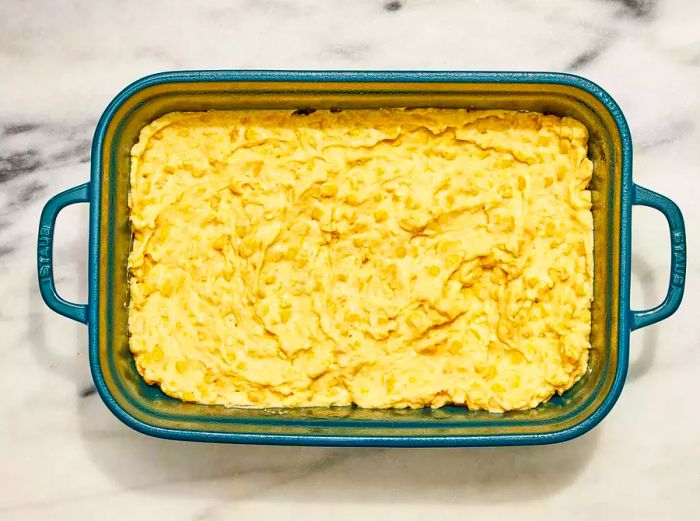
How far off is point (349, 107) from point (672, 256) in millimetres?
739

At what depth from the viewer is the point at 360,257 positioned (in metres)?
1.71

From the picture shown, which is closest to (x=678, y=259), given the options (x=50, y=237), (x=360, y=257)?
(x=360, y=257)

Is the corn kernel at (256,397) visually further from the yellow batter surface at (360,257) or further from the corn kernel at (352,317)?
the corn kernel at (352,317)

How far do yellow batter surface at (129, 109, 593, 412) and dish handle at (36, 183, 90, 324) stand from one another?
122 millimetres

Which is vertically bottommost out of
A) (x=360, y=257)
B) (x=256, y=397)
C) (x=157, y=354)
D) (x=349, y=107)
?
(x=256, y=397)

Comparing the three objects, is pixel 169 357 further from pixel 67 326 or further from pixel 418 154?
pixel 418 154

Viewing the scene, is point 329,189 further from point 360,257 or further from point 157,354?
point 157,354

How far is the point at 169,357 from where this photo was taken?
1.71 m

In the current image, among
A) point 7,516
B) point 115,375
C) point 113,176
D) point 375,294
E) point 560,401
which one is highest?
point 113,176

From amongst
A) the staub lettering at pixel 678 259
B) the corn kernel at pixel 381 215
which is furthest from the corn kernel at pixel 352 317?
the staub lettering at pixel 678 259

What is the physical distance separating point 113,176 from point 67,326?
48 cm

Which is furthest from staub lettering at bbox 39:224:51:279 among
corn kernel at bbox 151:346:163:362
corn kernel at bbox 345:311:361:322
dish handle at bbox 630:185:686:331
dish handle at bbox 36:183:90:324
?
dish handle at bbox 630:185:686:331

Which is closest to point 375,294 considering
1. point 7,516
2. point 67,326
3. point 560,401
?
point 560,401

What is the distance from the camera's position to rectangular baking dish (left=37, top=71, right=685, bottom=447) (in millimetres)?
1585
